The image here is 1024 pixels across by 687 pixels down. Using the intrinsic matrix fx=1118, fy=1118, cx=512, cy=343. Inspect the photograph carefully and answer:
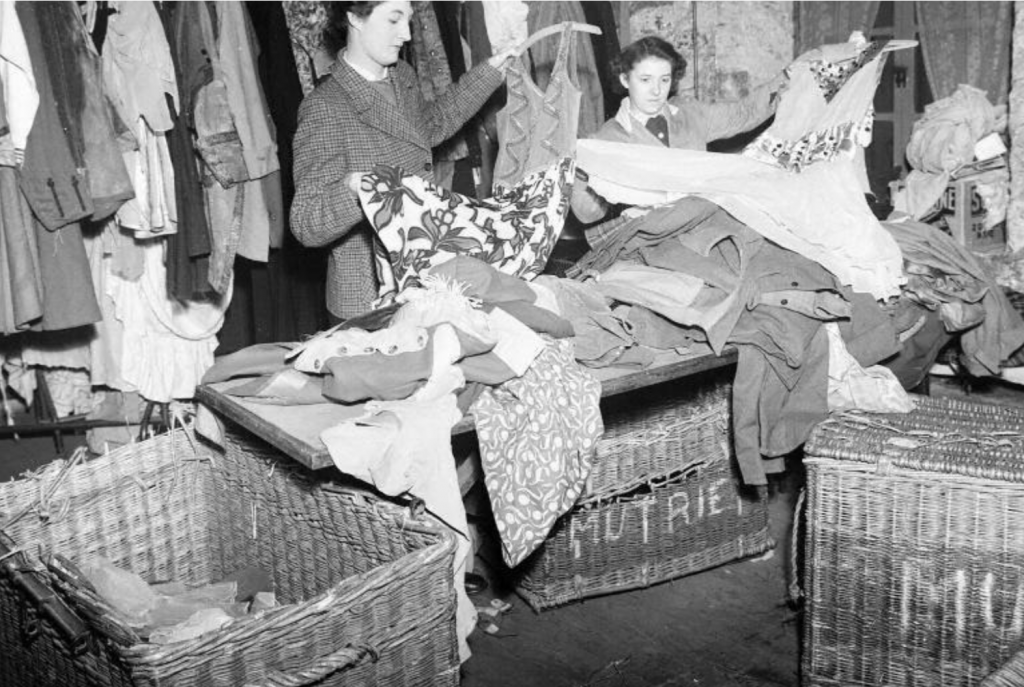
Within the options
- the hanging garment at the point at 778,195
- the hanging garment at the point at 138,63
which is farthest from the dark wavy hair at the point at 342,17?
the hanging garment at the point at 778,195

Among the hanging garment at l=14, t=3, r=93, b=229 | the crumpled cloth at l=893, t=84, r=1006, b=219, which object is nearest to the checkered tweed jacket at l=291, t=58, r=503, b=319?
the hanging garment at l=14, t=3, r=93, b=229

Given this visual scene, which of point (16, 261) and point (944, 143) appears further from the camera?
point (944, 143)

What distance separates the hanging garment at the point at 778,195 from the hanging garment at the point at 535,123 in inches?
8.7

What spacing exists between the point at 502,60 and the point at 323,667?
1.99 metres

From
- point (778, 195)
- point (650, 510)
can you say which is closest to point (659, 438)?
point (650, 510)

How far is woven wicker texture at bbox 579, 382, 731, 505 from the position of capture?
3.32m

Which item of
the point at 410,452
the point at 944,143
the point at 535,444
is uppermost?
the point at 944,143

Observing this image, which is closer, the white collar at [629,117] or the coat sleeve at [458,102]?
the coat sleeve at [458,102]

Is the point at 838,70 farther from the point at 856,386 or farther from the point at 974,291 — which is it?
the point at 856,386

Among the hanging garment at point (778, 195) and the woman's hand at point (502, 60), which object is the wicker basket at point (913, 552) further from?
the woman's hand at point (502, 60)

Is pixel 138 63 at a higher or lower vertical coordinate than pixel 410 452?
higher

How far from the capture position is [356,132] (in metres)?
3.18

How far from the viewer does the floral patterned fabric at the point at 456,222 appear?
2809mm

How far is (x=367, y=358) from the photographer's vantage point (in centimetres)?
249
